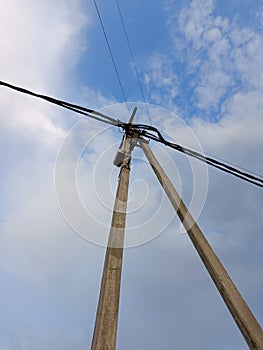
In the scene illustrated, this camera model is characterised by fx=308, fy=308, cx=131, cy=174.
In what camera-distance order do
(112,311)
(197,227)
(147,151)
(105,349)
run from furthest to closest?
(147,151)
(197,227)
(112,311)
(105,349)

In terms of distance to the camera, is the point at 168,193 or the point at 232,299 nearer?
the point at 232,299

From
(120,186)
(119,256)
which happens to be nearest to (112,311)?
(119,256)

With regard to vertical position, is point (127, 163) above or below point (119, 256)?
above

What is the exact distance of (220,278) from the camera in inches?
163

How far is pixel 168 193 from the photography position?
5.68 m

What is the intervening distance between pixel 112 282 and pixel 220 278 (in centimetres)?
145

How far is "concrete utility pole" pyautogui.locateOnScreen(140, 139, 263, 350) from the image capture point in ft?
11.6

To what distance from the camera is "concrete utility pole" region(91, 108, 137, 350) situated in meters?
3.49

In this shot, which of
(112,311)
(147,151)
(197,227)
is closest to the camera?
(112,311)

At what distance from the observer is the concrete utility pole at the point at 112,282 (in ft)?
11.4

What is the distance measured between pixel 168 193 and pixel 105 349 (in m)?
2.96

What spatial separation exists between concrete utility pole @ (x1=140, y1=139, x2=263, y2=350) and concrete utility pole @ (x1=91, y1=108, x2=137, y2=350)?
904 millimetres

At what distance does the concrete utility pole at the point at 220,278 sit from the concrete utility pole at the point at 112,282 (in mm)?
904

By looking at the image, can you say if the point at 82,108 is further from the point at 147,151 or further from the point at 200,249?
the point at 200,249
